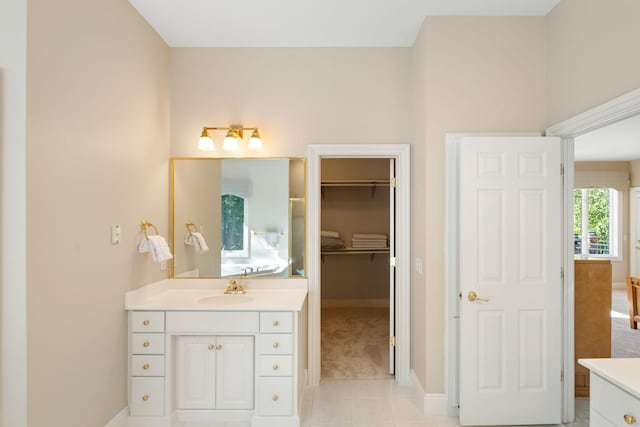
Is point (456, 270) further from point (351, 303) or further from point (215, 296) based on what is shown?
point (351, 303)

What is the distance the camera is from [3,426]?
1604mm

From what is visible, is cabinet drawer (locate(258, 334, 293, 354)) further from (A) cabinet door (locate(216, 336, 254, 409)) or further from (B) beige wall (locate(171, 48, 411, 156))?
(B) beige wall (locate(171, 48, 411, 156))

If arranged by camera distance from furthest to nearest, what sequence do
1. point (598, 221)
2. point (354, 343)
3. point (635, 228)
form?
point (598, 221)
point (635, 228)
point (354, 343)

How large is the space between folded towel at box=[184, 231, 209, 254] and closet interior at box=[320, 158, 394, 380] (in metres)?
2.30

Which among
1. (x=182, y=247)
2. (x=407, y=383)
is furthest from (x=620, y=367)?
(x=182, y=247)

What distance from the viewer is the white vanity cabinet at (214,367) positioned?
2.38 metres

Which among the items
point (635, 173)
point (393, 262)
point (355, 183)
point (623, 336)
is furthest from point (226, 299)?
point (635, 173)

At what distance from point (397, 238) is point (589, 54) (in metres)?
1.73

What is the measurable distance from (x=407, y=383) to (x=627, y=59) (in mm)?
2610

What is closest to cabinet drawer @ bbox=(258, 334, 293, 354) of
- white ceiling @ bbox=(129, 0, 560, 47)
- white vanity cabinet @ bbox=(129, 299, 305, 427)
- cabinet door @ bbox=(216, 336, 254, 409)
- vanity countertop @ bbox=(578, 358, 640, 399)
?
white vanity cabinet @ bbox=(129, 299, 305, 427)

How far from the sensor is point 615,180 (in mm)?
6918

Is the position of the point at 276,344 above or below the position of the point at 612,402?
below

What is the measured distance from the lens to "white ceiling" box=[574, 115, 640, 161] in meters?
4.08

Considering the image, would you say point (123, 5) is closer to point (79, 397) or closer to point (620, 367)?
point (79, 397)
